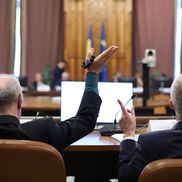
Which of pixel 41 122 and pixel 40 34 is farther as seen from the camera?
pixel 40 34

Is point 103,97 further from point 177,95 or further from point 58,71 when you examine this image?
point 58,71

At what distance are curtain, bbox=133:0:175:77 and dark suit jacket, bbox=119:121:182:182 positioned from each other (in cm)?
768

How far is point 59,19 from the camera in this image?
9.11 metres

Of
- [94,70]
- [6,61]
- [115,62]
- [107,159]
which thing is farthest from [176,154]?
[6,61]

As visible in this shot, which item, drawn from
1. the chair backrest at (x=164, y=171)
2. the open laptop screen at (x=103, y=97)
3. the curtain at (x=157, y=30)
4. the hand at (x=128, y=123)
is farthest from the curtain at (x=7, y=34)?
the chair backrest at (x=164, y=171)

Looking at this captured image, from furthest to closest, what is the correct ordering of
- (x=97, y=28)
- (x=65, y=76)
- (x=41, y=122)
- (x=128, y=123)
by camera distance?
(x=97, y=28) < (x=65, y=76) < (x=128, y=123) < (x=41, y=122)

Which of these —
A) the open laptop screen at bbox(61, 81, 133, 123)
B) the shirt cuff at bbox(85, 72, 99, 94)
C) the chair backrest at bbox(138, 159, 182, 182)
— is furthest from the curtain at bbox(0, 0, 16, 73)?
the chair backrest at bbox(138, 159, 182, 182)

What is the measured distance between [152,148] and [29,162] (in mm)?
472

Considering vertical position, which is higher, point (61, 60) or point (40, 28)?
point (40, 28)

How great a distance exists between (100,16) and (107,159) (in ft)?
21.6

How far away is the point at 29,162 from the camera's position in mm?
1344

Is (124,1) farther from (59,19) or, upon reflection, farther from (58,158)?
(58,158)

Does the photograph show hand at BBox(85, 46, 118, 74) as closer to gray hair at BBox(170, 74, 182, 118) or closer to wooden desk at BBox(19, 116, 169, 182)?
gray hair at BBox(170, 74, 182, 118)

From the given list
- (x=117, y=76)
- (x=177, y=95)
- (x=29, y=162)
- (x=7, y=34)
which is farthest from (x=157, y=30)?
(x=29, y=162)
